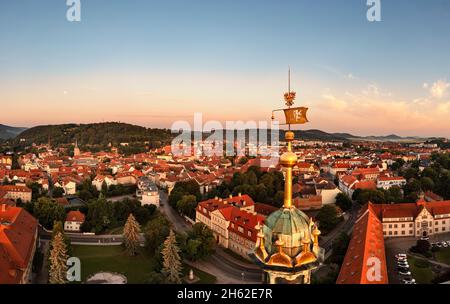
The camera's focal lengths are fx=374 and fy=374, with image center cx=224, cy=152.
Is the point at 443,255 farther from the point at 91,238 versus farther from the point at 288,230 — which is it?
the point at 91,238

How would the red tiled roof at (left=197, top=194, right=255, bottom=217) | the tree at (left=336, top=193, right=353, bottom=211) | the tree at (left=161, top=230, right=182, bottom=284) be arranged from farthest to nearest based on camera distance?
the tree at (left=336, top=193, right=353, bottom=211) → the red tiled roof at (left=197, top=194, right=255, bottom=217) → the tree at (left=161, top=230, right=182, bottom=284)

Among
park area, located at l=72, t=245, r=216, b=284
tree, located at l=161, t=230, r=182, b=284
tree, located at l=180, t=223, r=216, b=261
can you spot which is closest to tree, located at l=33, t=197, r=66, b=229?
park area, located at l=72, t=245, r=216, b=284

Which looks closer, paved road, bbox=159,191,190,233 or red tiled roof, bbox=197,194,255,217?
red tiled roof, bbox=197,194,255,217

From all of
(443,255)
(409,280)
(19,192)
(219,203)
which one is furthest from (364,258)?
(19,192)

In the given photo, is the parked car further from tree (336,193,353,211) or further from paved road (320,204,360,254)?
tree (336,193,353,211)

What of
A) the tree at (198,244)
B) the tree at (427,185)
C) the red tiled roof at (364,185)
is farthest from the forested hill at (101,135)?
the tree at (198,244)

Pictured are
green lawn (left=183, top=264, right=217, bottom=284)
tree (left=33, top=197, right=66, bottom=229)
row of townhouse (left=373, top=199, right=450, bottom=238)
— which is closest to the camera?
green lawn (left=183, top=264, right=217, bottom=284)
